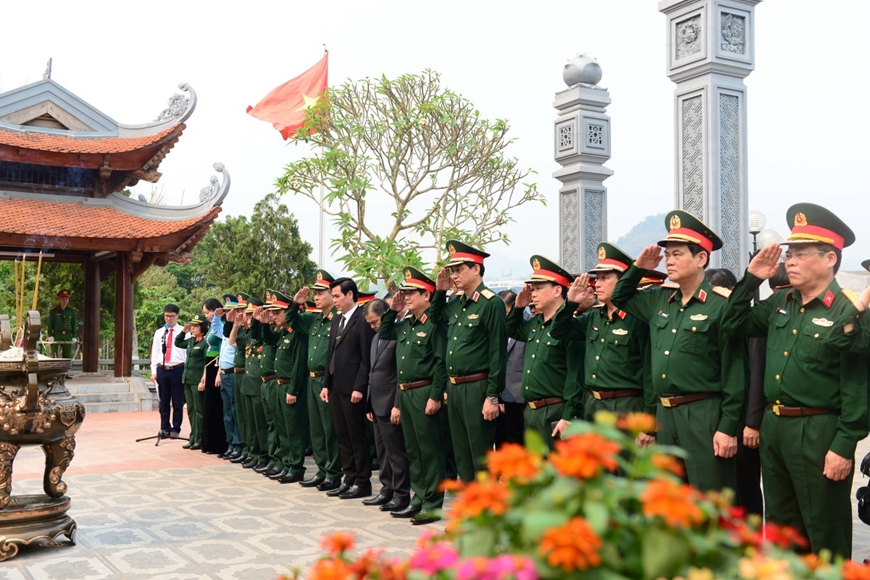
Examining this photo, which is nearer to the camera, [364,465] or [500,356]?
[500,356]

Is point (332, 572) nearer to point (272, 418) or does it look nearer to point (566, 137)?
point (272, 418)

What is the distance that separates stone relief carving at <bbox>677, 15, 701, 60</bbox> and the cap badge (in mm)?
4063

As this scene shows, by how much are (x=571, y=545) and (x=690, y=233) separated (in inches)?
122

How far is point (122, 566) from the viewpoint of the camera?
4.39m

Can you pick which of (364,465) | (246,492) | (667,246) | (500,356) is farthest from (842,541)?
(246,492)

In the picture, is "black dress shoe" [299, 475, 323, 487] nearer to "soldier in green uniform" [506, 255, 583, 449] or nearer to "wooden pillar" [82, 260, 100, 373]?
"soldier in green uniform" [506, 255, 583, 449]

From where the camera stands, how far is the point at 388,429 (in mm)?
6145

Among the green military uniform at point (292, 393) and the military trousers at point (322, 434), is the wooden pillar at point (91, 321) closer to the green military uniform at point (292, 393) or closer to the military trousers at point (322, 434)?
the green military uniform at point (292, 393)

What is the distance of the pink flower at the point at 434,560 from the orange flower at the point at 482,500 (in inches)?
2.2

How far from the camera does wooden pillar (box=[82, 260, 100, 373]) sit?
52.7 feet

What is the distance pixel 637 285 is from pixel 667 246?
360 millimetres

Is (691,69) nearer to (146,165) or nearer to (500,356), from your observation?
(500,356)

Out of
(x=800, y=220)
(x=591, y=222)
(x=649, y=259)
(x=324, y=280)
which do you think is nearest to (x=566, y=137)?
(x=591, y=222)

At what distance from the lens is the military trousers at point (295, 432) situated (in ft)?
23.7
